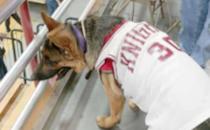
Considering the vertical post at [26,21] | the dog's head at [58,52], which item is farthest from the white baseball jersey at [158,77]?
the vertical post at [26,21]

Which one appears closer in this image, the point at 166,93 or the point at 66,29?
the point at 166,93

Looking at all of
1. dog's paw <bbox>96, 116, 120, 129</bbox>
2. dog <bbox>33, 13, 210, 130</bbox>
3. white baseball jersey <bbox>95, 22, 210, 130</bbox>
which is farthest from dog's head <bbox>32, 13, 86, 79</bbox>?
dog's paw <bbox>96, 116, 120, 129</bbox>

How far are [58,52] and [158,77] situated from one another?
16.9 inches

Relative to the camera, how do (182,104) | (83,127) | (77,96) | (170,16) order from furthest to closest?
(170,16) < (77,96) < (83,127) < (182,104)

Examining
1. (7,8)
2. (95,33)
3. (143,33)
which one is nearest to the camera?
(7,8)

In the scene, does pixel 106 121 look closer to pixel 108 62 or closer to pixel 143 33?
pixel 108 62

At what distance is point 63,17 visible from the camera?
5.98 feet

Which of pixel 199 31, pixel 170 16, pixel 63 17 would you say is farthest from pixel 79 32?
pixel 170 16

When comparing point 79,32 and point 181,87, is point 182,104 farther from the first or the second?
point 79,32

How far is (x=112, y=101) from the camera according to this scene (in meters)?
1.56

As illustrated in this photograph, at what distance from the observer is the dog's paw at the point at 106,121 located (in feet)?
5.26

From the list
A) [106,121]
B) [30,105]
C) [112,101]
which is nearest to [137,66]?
[112,101]

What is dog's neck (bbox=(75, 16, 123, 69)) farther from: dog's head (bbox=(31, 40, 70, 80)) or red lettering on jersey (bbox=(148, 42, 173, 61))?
red lettering on jersey (bbox=(148, 42, 173, 61))

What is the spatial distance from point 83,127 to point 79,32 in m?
0.42
